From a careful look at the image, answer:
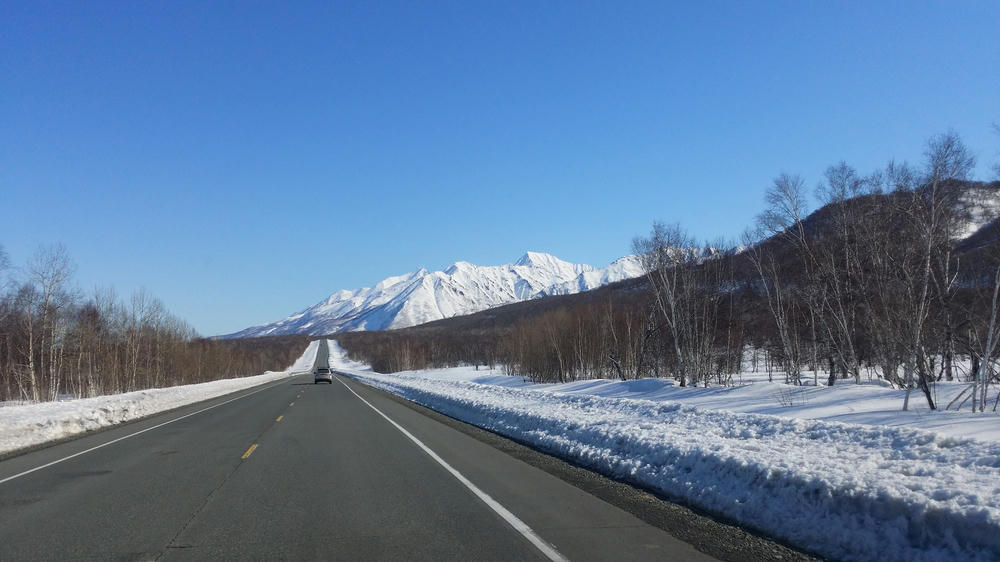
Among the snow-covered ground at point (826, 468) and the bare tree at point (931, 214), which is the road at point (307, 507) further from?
the bare tree at point (931, 214)

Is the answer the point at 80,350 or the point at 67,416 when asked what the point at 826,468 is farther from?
the point at 80,350

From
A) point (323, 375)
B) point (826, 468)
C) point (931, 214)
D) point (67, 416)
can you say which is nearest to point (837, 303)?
point (931, 214)

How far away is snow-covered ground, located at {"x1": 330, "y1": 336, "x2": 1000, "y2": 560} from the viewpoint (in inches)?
217

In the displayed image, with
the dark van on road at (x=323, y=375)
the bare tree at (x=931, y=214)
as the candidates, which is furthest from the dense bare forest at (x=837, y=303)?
the dark van on road at (x=323, y=375)

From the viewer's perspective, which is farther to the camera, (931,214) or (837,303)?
(837,303)

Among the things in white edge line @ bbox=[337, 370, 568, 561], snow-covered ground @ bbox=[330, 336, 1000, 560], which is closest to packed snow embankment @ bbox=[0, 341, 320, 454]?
white edge line @ bbox=[337, 370, 568, 561]

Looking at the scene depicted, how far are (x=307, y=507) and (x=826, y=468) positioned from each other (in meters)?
6.50

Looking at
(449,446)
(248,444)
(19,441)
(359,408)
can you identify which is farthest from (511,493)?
(359,408)

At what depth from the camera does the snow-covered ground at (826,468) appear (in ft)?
18.1

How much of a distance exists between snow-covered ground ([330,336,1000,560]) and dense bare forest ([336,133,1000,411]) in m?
4.01

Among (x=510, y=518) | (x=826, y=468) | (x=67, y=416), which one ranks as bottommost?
(x=67, y=416)

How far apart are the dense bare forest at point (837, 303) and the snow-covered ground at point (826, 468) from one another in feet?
13.2

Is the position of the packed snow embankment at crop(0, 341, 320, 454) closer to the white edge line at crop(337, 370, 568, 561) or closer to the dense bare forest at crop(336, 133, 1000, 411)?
the white edge line at crop(337, 370, 568, 561)

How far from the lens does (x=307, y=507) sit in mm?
7625
